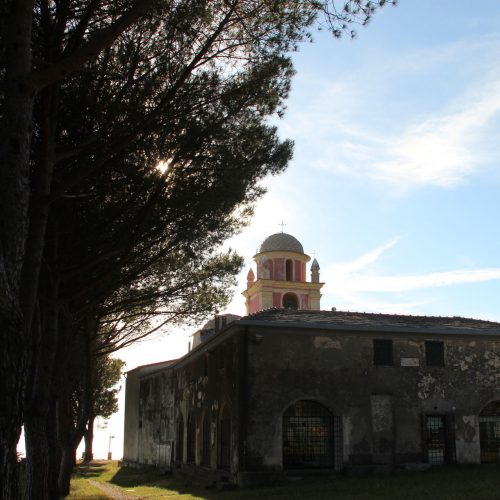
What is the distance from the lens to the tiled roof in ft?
60.6

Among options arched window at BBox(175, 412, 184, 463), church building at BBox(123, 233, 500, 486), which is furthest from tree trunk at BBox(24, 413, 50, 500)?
arched window at BBox(175, 412, 184, 463)

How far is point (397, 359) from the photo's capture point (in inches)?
744

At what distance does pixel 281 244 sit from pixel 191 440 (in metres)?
18.1

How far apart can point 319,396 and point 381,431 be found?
208 centimetres

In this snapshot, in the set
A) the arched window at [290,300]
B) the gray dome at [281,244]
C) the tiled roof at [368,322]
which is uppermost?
the gray dome at [281,244]

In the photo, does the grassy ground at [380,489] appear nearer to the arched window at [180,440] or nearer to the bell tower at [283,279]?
the arched window at [180,440]

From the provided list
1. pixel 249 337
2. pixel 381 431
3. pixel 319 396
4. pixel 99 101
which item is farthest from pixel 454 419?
pixel 99 101

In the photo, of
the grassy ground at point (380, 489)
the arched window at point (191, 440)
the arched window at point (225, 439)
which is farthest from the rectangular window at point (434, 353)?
the arched window at point (191, 440)

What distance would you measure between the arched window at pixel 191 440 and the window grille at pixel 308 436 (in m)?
6.67

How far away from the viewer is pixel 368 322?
1958 cm

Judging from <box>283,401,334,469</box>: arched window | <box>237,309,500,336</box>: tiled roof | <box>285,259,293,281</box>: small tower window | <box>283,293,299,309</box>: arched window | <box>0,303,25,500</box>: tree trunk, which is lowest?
<box>283,401,334,469</box>: arched window

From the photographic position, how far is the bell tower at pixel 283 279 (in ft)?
126

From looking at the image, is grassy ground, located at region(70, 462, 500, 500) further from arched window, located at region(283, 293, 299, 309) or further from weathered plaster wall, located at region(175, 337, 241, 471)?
arched window, located at region(283, 293, 299, 309)

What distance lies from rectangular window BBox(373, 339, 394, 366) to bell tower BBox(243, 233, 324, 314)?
1936 cm
